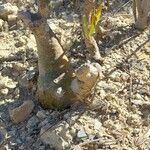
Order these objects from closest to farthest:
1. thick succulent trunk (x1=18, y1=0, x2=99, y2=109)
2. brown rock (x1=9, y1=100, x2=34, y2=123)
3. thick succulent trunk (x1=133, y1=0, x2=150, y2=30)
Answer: thick succulent trunk (x1=18, y1=0, x2=99, y2=109)
brown rock (x1=9, y1=100, x2=34, y2=123)
thick succulent trunk (x1=133, y1=0, x2=150, y2=30)

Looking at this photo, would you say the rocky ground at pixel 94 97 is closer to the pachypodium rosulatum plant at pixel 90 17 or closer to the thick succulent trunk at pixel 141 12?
the thick succulent trunk at pixel 141 12

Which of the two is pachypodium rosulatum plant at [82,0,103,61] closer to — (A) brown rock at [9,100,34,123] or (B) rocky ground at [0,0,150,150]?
(B) rocky ground at [0,0,150,150]

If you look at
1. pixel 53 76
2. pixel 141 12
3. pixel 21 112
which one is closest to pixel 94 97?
pixel 53 76

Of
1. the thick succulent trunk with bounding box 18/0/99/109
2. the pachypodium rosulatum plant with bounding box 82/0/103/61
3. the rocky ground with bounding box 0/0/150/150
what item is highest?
the pachypodium rosulatum plant with bounding box 82/0/103/61

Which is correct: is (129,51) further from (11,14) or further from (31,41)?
(11,14)

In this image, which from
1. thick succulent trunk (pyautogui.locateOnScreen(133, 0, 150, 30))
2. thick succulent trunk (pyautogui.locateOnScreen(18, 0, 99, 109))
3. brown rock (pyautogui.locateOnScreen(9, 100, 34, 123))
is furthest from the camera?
thick succulent trunk (pyautogui.locateOnScreen(133, 0, 150, 30))

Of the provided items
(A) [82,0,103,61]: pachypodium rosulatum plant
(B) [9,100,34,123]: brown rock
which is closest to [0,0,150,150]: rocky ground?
(B) [9,100,34,123]: brown rock

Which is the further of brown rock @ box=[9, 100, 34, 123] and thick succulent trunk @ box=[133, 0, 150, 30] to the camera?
thick succulent trunk @ box=[133, 0, 150, 30]
